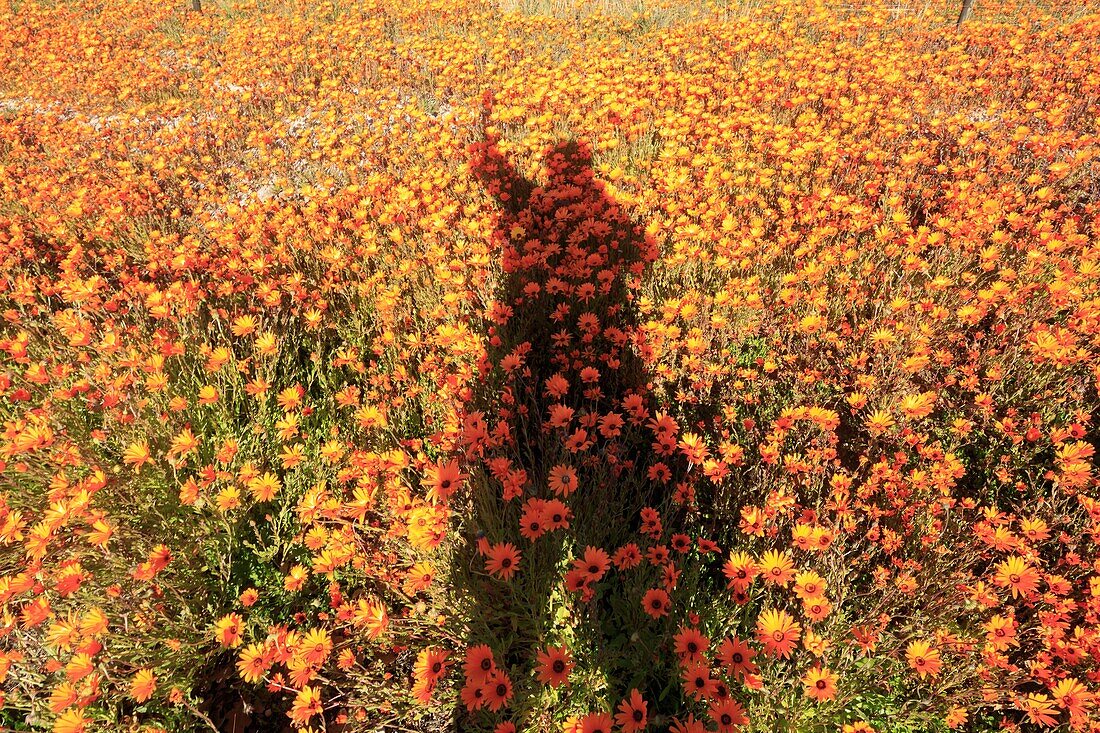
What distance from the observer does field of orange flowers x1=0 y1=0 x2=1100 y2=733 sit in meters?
2.12

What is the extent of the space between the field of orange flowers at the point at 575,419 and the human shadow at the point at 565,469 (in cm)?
3

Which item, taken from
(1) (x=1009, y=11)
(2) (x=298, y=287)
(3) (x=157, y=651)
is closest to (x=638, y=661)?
(3) (x=157, y=651)

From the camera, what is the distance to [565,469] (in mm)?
2441

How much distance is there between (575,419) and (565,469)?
840mm

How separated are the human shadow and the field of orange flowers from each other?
3 cm

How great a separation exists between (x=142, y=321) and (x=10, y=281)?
150 centimetres

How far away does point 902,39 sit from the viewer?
842 cm

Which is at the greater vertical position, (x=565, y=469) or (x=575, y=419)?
(x=565, y=469)

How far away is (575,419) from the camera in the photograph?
10.7ft

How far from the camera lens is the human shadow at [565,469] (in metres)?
2.15

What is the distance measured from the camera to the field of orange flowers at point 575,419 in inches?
83.5

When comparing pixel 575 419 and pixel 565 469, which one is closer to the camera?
pixel 565 469

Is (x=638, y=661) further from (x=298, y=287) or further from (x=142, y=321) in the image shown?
(x=142, y=321)

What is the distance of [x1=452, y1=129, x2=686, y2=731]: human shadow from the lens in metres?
2.15
